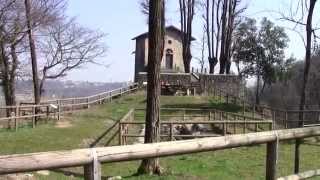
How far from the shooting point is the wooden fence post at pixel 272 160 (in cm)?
713

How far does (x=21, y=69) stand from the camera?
43.9 m

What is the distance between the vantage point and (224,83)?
6538cm

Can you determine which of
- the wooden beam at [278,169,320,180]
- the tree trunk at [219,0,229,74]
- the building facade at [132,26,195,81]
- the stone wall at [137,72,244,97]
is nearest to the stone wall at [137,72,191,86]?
the stone wall at [137,72,244,97]

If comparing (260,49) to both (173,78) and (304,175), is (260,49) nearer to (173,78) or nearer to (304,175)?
(173,78)

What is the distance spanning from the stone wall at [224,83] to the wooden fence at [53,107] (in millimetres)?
7677

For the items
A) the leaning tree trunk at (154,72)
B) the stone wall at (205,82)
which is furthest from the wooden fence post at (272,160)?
the stone wall at (205,82)

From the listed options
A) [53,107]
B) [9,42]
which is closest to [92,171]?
[53,107]

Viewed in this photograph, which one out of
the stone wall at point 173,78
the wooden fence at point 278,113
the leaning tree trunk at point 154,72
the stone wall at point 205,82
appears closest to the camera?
the leaning tree trunk at point 154,72

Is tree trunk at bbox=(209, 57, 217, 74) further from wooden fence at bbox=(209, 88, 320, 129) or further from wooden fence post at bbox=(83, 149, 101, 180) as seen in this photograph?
wooden fence post at bbox=(83, 149, 101, 180)

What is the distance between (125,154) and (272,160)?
234cm

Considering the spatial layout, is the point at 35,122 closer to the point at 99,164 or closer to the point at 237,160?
the point at 237,160

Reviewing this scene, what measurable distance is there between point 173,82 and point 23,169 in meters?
56.0

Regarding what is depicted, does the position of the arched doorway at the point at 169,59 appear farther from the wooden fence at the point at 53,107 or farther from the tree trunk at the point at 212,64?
the wooden fence at the point at 53,107

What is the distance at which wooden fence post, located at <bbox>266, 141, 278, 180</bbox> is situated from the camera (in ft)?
23.4
